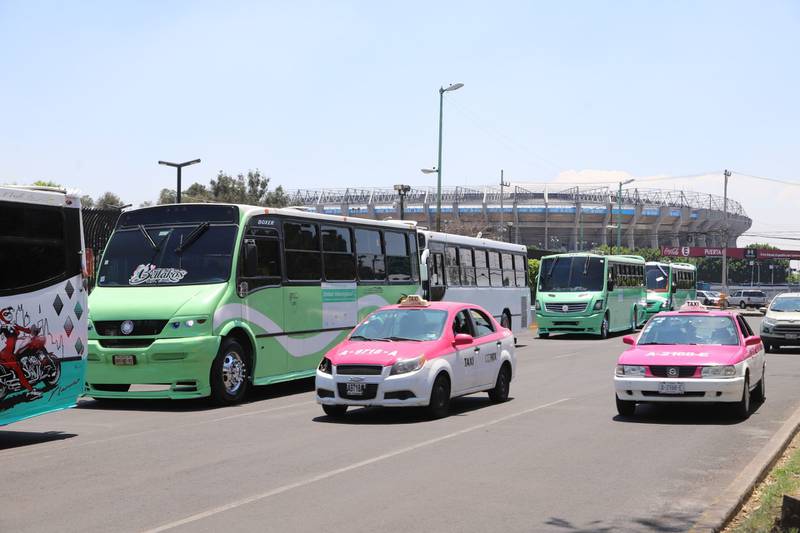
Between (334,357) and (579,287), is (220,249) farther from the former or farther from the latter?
(579,287)

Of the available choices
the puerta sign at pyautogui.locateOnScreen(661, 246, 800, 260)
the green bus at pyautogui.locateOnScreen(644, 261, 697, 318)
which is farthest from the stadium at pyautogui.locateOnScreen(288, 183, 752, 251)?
the green bus at pyautogui.locateOnScreen(644, 261, 697, 318)

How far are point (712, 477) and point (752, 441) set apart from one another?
8.51 ft

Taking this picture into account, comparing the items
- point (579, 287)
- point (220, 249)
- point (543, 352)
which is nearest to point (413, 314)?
point (220, 249)

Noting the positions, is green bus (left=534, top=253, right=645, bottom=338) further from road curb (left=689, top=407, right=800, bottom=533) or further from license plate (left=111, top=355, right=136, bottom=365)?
road curb (left=689, top=407, right=800, bottom=533)

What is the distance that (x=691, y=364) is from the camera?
43.1 feet

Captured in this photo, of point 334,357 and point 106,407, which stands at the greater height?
point 334,357

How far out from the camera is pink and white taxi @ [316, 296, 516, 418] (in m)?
13.1

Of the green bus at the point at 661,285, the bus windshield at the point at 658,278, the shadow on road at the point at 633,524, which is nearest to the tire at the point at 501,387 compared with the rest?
the shadow on road at the point at 633,524

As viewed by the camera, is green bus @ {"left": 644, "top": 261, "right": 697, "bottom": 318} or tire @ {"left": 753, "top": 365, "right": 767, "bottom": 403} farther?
green bus @ {"left": 644, "top": 261, "right": 697, "bottom": 318}

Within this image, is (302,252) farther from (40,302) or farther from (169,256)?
(40,302)

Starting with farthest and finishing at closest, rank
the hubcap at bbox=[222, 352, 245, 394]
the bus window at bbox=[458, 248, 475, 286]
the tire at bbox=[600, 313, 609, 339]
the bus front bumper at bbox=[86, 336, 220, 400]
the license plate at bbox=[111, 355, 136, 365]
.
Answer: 1. the tire at bbox=[600, 313, 609, 339]
2. the bus window at bbox=[458, 248, 475, 286]
3. the hubcap at bbox=[222, 352, 245, 394]
4. the license plate at bbox=[111, 355, 136, 365]
5. the bus front bumper at bbox=[86, 336, 220, 400]

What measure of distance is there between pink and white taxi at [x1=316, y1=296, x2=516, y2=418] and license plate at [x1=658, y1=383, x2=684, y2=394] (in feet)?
8.72

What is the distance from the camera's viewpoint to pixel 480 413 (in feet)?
47.0

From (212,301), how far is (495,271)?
1526cm
